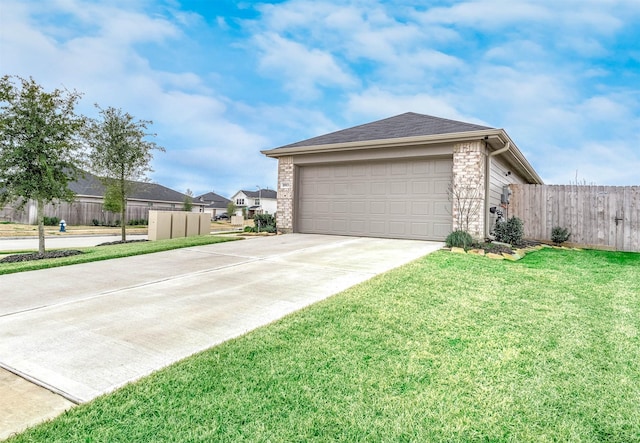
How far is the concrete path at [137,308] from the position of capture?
2469 mm

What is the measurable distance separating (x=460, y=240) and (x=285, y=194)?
19.8 ft

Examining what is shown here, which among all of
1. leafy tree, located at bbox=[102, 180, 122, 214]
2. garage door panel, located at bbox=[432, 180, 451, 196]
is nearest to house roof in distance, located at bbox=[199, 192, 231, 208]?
leafy tree, located at bbox=[102, 180, 122, 214]

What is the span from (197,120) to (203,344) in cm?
2016

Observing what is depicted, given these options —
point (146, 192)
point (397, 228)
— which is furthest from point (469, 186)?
point (146, 192)

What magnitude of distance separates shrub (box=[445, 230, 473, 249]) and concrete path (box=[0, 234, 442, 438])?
126 cm

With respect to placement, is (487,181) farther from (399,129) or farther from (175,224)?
(175,224)

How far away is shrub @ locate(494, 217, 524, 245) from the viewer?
30.1 ft

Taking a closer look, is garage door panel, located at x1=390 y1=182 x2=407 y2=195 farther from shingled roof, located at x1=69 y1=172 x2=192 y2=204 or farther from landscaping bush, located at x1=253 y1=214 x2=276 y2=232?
shingled roof, located at x1=69 y1=172 x2=192 y2=204

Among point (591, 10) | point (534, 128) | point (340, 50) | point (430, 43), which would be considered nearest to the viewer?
point (591, 10)

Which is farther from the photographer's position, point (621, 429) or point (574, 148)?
point (574, 148)

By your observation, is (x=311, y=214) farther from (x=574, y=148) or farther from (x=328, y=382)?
(x=574, y=148)

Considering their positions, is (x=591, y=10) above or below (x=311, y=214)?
above

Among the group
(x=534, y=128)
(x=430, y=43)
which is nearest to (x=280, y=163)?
(x=430, y=43)

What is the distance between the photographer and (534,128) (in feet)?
56.2
